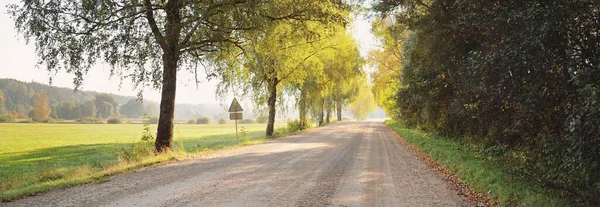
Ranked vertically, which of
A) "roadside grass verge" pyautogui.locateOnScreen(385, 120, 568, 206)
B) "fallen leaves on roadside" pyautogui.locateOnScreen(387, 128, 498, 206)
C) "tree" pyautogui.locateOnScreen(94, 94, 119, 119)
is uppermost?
"tree" pyautogui.locateOnScreen(94, 94, 119, 119)

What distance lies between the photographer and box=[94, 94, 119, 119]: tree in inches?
5000

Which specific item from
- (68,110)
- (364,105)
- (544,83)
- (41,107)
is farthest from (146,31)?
(68,110)

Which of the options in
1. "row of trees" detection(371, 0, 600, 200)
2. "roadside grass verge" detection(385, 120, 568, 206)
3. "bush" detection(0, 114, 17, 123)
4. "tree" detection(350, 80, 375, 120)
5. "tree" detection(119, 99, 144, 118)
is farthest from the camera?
"tree" detection(119, 99, 144, 118)

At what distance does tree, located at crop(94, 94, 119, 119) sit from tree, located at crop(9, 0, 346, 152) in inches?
4962

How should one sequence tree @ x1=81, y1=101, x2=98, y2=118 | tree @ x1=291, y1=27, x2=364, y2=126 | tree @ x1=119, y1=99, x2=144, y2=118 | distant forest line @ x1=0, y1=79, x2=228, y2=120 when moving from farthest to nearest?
tree @ x1=119, y1=99, x2=144, y2=118, tree @ x1=81, y1=101, x2=98, y2=118, distant forest line @ x1=0, y1=79, x2=228, y2=120, tree @ x1=291, y1=27, x2=364, y2=126

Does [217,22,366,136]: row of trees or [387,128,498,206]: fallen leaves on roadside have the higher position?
[217,22,366,136]: row of trees

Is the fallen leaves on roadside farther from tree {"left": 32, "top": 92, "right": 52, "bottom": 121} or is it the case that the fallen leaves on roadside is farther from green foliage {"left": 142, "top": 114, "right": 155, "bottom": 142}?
tree {"left": 32, "top": 92, "right": 52, "bottom": 121}

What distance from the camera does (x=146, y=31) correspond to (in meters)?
12.7

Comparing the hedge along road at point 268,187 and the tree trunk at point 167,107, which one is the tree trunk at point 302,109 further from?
the hedge along road at point 268,187

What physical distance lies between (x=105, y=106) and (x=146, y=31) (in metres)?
131

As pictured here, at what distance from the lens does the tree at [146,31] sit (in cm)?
1145

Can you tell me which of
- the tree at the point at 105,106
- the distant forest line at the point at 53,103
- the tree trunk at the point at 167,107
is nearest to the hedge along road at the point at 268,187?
the tree trunk at the point at 167,107

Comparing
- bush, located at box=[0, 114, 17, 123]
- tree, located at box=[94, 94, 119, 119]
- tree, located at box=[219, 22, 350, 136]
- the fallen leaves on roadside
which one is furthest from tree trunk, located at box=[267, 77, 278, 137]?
tree, located at box=[94, 94, 119, 119]

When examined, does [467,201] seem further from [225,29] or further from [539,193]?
[225,29]
